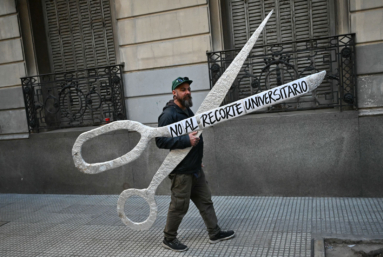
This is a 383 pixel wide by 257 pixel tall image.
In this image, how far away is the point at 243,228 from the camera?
4566mm

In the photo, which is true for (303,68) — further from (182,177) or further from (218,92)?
(182,177)

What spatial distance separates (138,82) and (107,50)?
48.4 inches

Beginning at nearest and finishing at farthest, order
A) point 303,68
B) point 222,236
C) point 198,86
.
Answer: point 222,236 < point 303,68 < point 198,86

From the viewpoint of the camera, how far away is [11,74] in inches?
299

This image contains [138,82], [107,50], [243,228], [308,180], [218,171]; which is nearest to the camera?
[243,228]

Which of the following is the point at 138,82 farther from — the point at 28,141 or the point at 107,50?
the point at 28,141

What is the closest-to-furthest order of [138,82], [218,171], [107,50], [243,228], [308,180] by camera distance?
[243,228]
[308,180]
[218,171]
[138,82]
[107,50]

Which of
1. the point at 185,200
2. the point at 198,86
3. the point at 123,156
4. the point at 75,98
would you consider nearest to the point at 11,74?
the point at 75,98

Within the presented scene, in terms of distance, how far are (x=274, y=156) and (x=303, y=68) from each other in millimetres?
1631

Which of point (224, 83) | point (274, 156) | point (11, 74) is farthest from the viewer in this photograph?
point (11, 74)

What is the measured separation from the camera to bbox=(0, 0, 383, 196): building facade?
551 cm

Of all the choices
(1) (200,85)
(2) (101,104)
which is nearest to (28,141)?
(2) (101,104)

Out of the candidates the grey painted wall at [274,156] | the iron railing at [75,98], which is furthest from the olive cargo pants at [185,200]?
the iron railing at [75,98]

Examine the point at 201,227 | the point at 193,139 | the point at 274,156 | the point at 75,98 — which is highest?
the point at 75,98
